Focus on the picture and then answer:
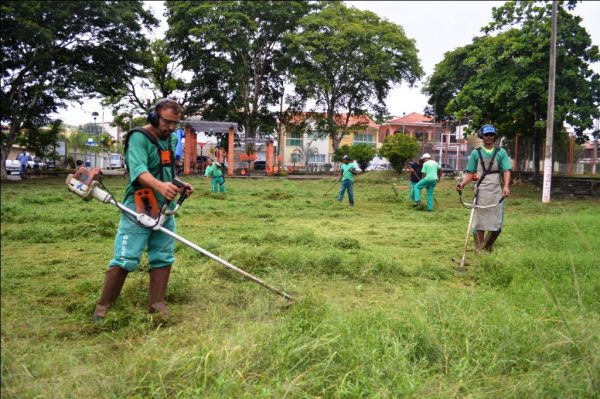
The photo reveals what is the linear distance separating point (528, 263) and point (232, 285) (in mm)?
2926

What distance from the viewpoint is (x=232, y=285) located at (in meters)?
4.40

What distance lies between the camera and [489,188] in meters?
6.31

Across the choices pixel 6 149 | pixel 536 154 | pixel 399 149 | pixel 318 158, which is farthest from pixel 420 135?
pixel 6 149

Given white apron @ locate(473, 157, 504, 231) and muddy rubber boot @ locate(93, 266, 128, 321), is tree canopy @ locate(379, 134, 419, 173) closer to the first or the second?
white apron @ locate(473, 157, 504, 231)

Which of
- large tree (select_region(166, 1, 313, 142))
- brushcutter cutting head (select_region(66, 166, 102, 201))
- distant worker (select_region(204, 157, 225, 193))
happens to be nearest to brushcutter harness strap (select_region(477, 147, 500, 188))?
brushcutter cutting head (select_region(66, 166, 102, 201))

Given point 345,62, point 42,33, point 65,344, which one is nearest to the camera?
point 42,33

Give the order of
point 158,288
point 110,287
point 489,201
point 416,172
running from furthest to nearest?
1. point 416,172
2. point 489,201
3. point 158,288
4. point 110,287

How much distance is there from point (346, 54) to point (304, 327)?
31.8 m

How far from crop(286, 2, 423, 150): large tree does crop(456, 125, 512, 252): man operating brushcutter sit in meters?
26.7

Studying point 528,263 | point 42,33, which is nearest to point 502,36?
point 528,263

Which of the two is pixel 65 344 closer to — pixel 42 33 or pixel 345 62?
pixel 42 33

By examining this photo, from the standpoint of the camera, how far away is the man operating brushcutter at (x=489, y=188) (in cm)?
627

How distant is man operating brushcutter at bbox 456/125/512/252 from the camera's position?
627cm

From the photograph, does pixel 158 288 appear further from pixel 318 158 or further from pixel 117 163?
pixel 318 158
